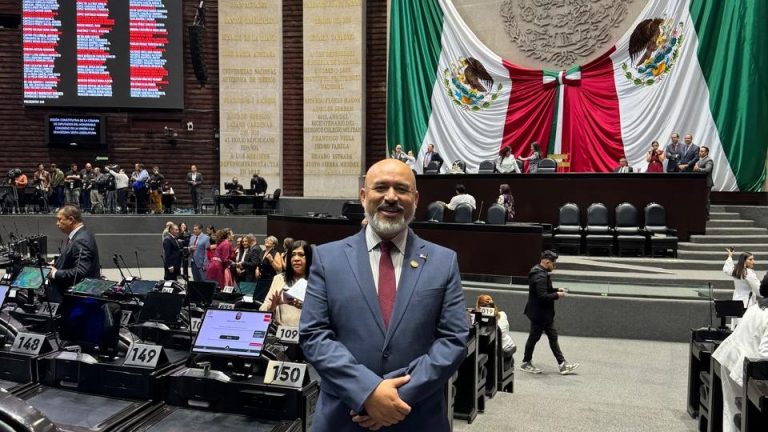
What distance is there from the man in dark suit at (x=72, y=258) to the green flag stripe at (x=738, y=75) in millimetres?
13233

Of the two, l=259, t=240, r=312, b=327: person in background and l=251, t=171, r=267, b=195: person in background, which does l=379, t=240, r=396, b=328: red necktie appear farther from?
l=251, t=171, r=267, b=195: person in background

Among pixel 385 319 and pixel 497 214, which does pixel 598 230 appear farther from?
pixel 385 319

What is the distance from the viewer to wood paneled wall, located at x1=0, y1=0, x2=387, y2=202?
1742 cm

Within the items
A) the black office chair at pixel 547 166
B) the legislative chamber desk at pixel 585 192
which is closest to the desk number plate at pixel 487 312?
the legislative chamber desk at pixel 585 192

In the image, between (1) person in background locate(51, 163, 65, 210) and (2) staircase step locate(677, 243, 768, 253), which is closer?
(2) staircase step locate(677, 243, 768, 253)

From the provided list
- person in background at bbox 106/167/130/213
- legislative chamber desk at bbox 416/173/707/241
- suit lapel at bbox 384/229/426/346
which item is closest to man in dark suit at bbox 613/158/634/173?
legislative chamber desk at bbox 416/173/707/241

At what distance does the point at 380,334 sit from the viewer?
2.11 meters

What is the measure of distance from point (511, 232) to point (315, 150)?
357 inches

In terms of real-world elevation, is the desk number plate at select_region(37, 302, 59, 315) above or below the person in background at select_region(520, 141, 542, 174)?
below

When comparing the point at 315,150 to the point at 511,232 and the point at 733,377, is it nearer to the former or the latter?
the point at 511,232

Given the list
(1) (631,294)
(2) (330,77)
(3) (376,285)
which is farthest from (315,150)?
(3) (376,285)

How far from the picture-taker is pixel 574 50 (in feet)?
50.0

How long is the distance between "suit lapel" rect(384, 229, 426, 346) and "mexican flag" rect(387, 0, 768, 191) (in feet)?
44.6

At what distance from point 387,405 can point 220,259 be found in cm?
933
